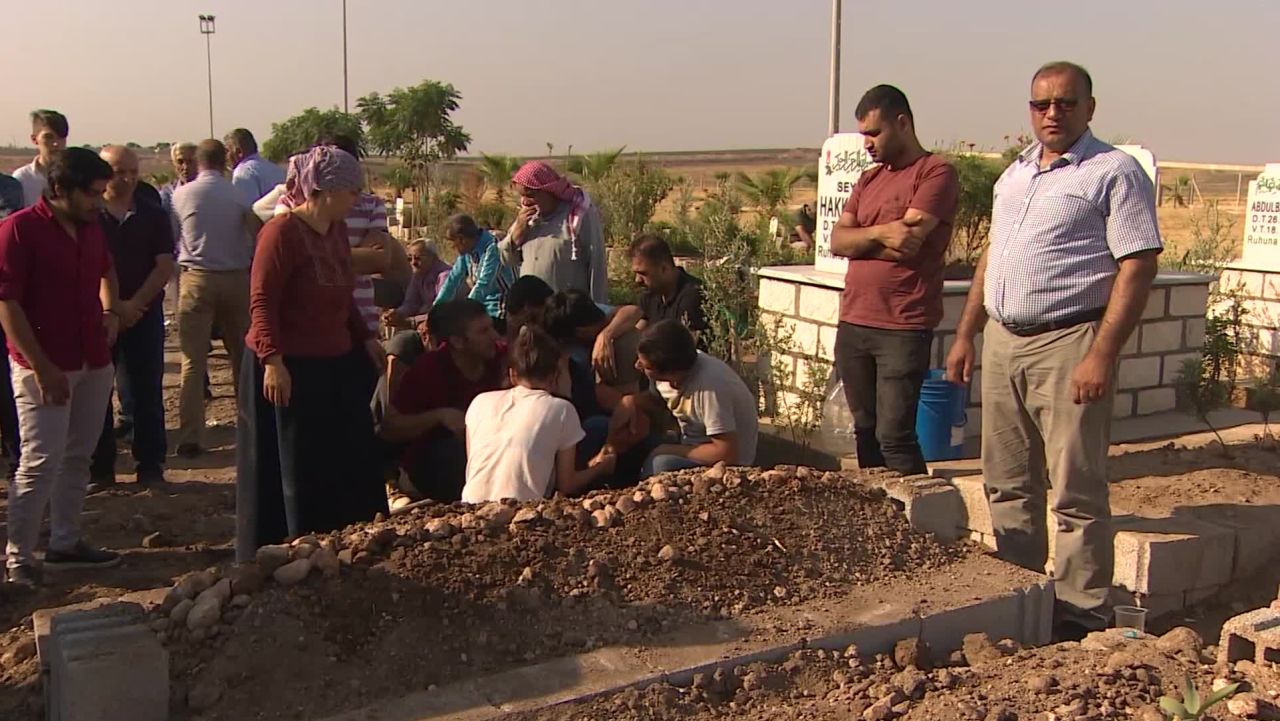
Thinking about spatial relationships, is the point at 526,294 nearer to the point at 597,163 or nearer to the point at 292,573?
the point at 292,573

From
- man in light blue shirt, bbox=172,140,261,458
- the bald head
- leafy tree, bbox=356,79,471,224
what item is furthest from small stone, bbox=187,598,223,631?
leafy tree, bbox=356,79,471,224

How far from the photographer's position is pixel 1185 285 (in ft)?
21.9

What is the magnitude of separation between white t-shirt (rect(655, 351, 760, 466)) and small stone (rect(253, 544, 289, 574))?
1823 mm

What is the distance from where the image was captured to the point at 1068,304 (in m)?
3.55

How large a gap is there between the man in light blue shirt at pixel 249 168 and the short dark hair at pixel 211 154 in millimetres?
734

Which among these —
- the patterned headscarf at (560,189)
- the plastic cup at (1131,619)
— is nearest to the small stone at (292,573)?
the plastic cup at (1131,619)

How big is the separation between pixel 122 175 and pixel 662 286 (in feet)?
8.72

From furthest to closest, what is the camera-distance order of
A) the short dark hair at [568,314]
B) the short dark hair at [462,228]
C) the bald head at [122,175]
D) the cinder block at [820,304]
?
the short dark hair at [462,228] → the cinder block at [820,304] → the bald head at [122,175] → the short dark hair at [568,314]

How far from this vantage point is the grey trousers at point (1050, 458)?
3559mm

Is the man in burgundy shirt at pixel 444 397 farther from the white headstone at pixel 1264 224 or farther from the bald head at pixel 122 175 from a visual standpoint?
the white headstone at pixel 1264 224

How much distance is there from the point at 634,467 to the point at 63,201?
7.76ft

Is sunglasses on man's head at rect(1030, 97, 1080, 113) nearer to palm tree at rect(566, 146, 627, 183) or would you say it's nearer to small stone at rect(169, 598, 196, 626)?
small stone at rect(169, 598, 196, 626)

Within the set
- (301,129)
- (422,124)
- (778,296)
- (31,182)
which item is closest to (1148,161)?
(778,296)

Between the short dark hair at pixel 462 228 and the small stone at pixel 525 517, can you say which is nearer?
the small stone at pixel 525 517
